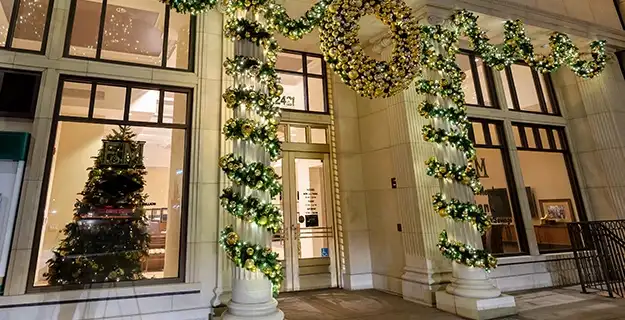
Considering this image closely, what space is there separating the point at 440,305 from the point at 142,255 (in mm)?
4095

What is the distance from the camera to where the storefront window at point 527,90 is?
678cm

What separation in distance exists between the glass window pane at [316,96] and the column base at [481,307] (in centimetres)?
416

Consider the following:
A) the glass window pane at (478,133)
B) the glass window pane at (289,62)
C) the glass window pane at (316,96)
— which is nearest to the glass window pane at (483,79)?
the glass window pane at (478,133)

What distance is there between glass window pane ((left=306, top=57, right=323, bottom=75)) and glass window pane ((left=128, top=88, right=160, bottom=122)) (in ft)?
10.9

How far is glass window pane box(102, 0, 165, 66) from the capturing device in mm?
4230

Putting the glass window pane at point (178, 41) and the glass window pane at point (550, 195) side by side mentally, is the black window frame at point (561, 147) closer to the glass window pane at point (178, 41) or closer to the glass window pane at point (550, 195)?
the glass window pane at point (550, 195)

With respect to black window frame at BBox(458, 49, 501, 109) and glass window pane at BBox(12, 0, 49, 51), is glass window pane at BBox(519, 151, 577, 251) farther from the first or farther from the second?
glass window pane at BBox(12, 0, 49, 51)

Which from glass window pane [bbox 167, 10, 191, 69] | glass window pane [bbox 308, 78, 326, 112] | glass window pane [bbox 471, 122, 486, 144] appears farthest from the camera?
A: glass window pane [bbox 308, 78, 326, 112]

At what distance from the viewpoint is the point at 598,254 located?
16.7 ft

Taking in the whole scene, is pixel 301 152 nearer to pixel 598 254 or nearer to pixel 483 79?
pixel 483 79

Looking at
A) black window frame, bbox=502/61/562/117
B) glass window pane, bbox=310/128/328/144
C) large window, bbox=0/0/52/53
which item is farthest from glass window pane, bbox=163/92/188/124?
black window frame, bbox=502/61/562/117

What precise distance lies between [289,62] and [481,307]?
539 cm

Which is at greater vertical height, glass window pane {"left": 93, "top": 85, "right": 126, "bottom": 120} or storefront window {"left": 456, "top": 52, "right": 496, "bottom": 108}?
storefront window {"left": 456, "top": 52, "right": 496, "bottom": 108}

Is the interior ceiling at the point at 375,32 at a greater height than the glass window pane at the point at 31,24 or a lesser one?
greater
